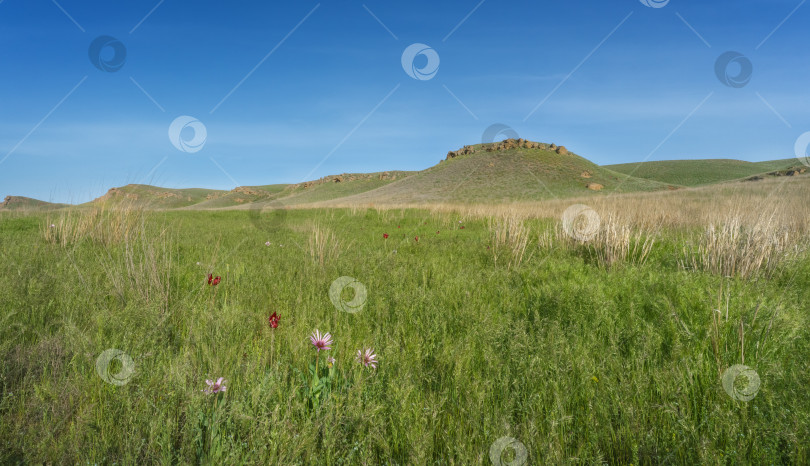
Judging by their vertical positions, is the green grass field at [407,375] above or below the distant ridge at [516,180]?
below

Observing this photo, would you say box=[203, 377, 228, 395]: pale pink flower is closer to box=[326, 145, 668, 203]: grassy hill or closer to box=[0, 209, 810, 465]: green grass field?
box=[0, 209, 810, 465]: green grass field

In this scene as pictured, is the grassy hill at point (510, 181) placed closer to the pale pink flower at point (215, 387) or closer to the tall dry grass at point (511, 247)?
the tall dry grass at point (511, 247)

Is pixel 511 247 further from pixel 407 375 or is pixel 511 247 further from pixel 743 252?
pixel 407 375

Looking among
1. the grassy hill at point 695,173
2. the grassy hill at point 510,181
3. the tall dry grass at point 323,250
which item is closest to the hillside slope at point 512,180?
the grassy hill at point 510,181

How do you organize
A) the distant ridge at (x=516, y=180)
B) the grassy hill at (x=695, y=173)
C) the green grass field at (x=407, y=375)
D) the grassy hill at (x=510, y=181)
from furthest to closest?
the grassy hill at (x=695, y=173) < the grassy hill at (x=510, y=181) < the distant ridge at (x=516, y=180) < the green grass field at (x=407, y=375)

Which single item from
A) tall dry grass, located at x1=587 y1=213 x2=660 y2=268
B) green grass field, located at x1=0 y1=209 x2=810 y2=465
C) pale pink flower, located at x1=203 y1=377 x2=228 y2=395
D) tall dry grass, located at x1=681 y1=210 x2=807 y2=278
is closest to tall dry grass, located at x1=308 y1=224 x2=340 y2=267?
green grass field, located at x1=0 y1=209 x2=810 y2=465

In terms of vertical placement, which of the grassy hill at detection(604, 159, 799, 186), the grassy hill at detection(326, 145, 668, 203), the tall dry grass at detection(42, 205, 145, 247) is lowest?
the tall dry grass at detection(42, 205, 145, 247)

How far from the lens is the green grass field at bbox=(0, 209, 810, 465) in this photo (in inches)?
60.2

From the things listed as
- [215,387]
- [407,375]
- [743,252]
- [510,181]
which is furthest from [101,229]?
[510,181]

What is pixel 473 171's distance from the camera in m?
59.2

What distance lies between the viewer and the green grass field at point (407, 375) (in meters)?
1.53

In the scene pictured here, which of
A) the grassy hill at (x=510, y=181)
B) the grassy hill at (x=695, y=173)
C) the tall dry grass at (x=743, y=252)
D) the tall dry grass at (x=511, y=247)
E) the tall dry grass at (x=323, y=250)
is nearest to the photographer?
the tall dry grass at (x=743, y=252)

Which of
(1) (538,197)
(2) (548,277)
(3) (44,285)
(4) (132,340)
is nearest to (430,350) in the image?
(4) (132,340)

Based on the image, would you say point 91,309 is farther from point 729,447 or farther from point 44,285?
point 729,447
